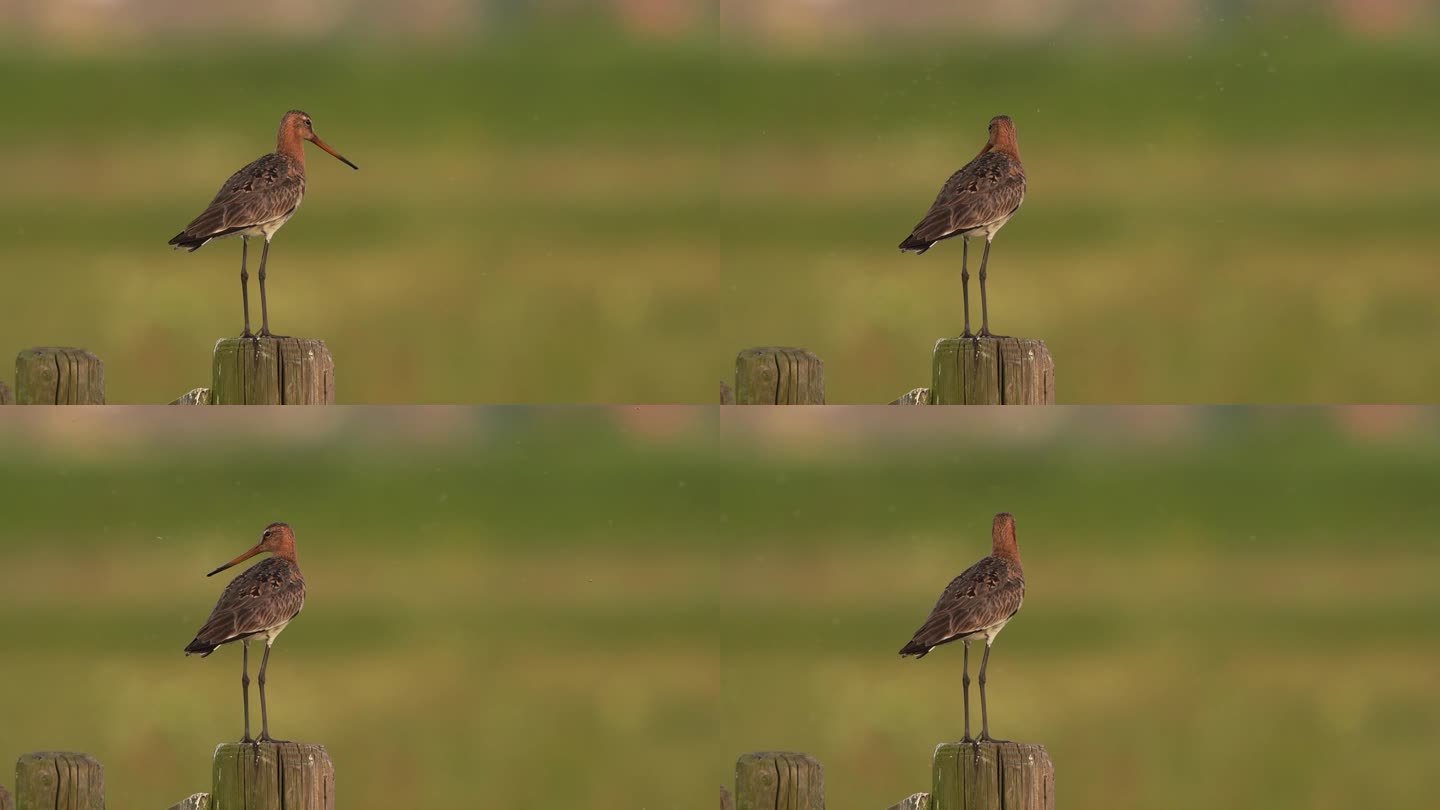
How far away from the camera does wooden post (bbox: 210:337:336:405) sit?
390 inches

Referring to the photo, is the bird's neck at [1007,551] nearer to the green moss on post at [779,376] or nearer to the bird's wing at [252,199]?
the green moss on post at [779,376]

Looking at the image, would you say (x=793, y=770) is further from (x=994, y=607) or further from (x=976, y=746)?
(x=994, y=607)

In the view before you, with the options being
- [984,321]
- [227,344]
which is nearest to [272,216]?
[227,344]

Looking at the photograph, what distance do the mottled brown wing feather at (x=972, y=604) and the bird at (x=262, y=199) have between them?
3904mm

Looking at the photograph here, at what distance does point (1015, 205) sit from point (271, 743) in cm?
516

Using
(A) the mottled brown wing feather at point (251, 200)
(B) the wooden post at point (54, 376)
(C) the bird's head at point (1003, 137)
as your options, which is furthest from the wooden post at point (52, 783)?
(C) the bird's head at point (1003, 137)

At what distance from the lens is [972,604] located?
34.4 ft

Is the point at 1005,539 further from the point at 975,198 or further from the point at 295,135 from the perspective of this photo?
the point at 295,135

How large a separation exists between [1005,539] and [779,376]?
169 cm

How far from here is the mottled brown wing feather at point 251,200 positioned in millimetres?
10992

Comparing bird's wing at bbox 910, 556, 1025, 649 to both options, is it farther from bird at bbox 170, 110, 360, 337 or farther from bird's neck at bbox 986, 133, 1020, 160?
bird at bbox 170, 110, 360, 337

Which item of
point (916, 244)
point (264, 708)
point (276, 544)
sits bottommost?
point (264, 708)

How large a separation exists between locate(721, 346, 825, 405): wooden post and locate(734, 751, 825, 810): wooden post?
187cm

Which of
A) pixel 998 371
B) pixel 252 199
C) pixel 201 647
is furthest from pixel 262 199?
pixel 998 371
